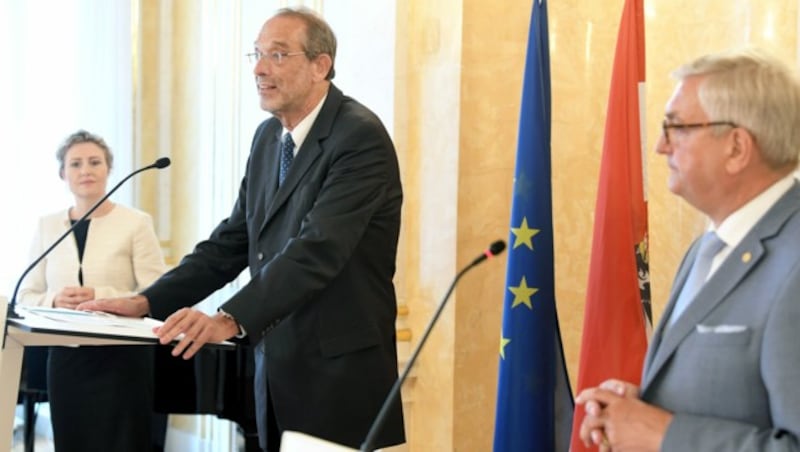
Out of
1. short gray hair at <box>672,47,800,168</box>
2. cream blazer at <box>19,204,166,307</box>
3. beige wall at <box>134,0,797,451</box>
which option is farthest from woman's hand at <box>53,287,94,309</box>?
short gray hair at <box>672,47,800,168</box>

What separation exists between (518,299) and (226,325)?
103 centimetres

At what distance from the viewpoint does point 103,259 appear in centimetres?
435

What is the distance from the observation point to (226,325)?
2.69m

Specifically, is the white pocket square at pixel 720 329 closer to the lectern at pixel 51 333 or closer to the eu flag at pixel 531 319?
the lectern at pixel 51 333

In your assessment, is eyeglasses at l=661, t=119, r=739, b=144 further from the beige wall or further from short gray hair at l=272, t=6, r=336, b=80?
the beige wall

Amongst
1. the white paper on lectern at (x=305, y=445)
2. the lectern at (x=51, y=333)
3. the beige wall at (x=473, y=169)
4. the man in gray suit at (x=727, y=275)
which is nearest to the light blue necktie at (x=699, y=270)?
the man in gray suit at (x=727, y=275)

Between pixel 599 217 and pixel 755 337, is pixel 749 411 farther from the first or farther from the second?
pixel 599 217

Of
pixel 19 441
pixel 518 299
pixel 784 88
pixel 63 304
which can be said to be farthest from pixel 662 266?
pixel 19 441

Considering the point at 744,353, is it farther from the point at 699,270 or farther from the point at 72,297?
the point at 72,297

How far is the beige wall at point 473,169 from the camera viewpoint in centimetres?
402

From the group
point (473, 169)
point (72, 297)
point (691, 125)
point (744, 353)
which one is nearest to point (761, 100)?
point (691, 125)

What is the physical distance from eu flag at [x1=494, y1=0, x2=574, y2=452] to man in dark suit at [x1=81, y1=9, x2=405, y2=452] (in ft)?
1.59

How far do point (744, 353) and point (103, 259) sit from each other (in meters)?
3.13

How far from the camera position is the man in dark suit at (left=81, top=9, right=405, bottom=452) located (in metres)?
2.76
